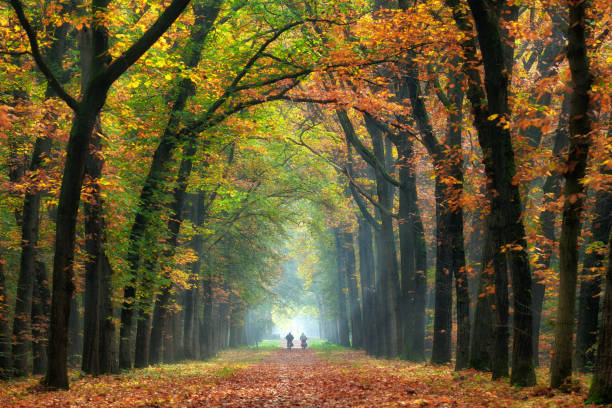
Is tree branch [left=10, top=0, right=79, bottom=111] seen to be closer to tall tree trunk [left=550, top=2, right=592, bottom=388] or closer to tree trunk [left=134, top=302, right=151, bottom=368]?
tall tree trunk [left=550, top=2, right=592, bottom=388]

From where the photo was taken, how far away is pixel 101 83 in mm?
11320

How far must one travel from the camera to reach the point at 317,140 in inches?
1120

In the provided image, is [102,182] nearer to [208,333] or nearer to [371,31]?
[371,31]

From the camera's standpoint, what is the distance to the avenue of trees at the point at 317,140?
10.1 meters

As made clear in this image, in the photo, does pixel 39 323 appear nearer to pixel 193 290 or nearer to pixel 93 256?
pixel 93 256

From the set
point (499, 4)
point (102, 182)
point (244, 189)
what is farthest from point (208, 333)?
point (499, 4)

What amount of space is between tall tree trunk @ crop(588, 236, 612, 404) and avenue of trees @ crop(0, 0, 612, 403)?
0.08ft

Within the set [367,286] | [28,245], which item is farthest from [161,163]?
[367,286]

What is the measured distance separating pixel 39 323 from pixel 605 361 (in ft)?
55.8

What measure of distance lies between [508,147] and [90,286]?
10570 millimetres

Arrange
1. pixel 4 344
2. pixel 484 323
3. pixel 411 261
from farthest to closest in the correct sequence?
pixel 411 261
pixel 4 344
pixel 484 323

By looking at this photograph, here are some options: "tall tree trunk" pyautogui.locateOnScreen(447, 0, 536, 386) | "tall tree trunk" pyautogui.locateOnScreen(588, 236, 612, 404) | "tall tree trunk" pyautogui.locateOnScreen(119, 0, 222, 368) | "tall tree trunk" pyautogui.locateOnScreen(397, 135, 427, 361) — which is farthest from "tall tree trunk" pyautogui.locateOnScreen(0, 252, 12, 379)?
"tall tree trunk" pyautogui.locateOnScreen(588, 236, 612, 404)

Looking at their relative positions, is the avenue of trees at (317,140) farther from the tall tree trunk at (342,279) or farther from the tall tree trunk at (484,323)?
the tall tree trunk at (342,279)

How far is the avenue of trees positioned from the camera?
10.1 meters
